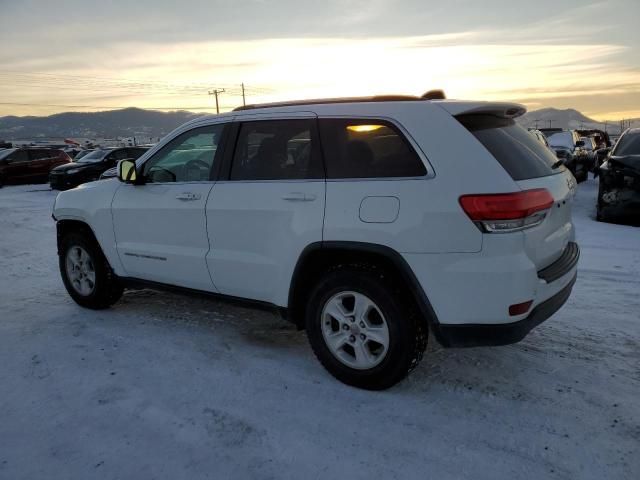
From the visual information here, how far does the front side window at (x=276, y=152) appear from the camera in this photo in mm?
3559

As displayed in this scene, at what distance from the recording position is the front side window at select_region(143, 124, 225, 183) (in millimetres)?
4109

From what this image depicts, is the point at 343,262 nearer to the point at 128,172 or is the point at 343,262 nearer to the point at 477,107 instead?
the point at 477,107

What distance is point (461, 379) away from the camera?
354 centimetres

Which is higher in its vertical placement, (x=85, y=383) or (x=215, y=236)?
(x=215, y=236)

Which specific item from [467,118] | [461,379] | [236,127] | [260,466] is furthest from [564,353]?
[236,127]

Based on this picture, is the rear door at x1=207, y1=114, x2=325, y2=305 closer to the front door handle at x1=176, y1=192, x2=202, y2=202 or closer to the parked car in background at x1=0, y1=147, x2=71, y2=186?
the front door handle at x1=176, y1=192, x2=202, y2=202

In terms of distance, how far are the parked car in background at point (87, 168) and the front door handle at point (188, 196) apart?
1489 cm

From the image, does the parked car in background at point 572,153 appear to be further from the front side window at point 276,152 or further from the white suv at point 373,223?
the front side window at point 276,152

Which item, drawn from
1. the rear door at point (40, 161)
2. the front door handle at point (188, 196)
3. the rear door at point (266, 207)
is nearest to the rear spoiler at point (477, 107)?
the rear door at point (266, 207)

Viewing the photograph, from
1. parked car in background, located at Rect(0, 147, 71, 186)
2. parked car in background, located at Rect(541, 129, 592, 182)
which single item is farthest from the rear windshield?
parked car in background, located at Rect(0, 147, 71, 186)

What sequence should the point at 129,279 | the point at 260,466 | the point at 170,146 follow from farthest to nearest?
the point at 129,279, the point at 170,146, the point at 260,466

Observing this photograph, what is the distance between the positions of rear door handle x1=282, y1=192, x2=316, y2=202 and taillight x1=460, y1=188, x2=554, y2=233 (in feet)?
3.29

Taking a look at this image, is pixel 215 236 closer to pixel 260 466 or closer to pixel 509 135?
pixel 260 466

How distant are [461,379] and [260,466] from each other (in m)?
1.55
